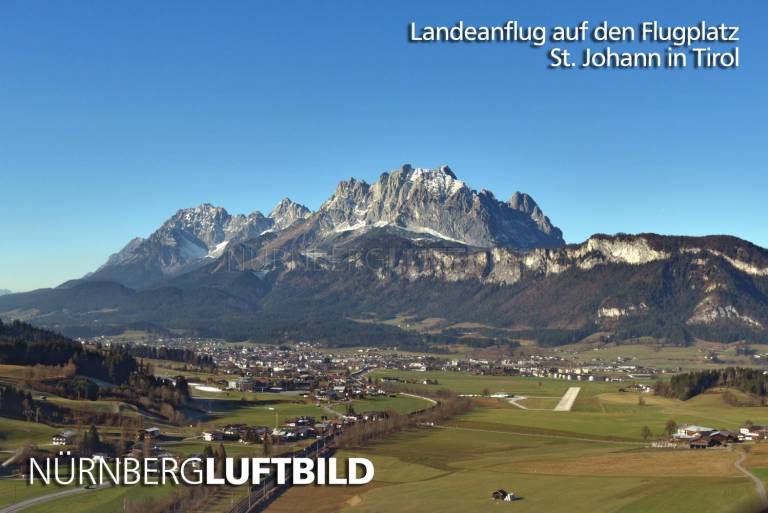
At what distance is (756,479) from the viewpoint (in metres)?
104

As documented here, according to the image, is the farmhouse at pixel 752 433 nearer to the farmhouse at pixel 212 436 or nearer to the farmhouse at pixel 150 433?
the farmhouse at pixel 212 436

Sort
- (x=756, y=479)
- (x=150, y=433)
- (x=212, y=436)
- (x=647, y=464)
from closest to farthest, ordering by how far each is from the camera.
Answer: (x=756, y=479)
(x=647, y=464)
(x=150, y=433)
(x=212, y=436)

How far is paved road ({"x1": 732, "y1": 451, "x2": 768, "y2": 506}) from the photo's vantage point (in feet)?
309

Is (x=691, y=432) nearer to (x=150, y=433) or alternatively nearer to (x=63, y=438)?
(x=150, y=433)

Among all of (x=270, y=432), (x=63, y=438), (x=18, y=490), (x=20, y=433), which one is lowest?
(x=18, y=490)

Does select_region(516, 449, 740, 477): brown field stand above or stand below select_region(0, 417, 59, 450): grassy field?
below

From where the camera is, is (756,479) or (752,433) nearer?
(756,479)

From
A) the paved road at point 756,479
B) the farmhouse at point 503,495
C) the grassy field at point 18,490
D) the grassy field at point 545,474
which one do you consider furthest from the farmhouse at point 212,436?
the paved road at point 756,479

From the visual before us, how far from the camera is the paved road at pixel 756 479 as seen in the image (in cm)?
9431

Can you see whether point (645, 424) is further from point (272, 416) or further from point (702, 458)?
point (272, 416)

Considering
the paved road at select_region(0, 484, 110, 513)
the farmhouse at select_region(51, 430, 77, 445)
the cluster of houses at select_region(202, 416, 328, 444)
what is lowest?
the paved road at select_region(0, 484, 110, 513)

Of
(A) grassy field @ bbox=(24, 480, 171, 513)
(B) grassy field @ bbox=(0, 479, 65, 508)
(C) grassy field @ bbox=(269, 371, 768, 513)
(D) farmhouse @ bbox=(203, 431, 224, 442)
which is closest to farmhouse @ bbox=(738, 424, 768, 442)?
(C) grassy field @ bbox=(269, 371, 768, 513)

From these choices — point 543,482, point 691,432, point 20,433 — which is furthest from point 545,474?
point 20,433

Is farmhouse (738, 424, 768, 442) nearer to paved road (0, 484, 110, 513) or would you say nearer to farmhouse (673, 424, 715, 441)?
farmhouse (673, 424, 715, 441)
